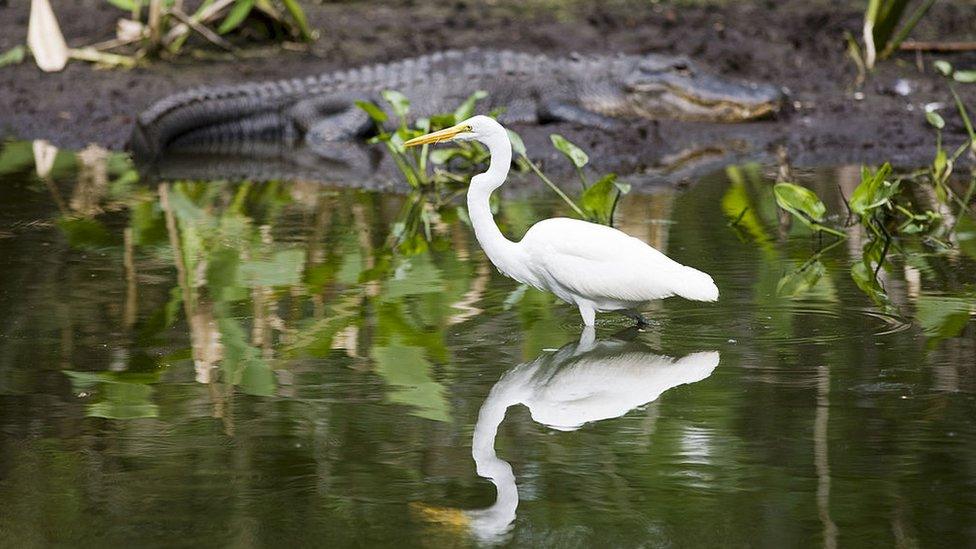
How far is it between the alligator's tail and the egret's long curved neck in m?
5.78

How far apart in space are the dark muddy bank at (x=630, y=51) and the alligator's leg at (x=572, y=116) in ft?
0.82

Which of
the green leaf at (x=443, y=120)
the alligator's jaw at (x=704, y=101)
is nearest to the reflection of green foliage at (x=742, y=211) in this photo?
the green leaf at (x=443, y=120)

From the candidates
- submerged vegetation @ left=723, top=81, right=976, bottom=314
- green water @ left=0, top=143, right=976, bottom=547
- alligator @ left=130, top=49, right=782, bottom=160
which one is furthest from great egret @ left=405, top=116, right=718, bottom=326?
alligator @ left=130, top=49, right=782, bottom=160

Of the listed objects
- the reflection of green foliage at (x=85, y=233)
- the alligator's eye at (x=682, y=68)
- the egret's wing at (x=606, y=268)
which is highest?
the egret's wing at (x=606, y=268)

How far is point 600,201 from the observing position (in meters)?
6.42

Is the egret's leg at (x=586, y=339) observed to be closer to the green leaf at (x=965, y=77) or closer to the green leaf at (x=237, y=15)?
the green leaf at (x=965, y=77)

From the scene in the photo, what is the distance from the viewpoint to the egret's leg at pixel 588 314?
4.91 metres

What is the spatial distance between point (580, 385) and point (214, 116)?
7.44 metres

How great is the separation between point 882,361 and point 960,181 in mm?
4253

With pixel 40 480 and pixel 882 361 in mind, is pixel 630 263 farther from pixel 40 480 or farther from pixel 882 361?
pixel 40 480

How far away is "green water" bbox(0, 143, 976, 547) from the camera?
3.20 m

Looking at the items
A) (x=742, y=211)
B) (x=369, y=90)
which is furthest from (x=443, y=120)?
(x=369, y=90)

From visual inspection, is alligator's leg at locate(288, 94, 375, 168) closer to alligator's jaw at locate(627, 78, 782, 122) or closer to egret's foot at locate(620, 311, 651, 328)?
alligator's jaw at locate(627, 78, 782, 122)

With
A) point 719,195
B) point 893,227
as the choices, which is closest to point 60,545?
point 893,227
